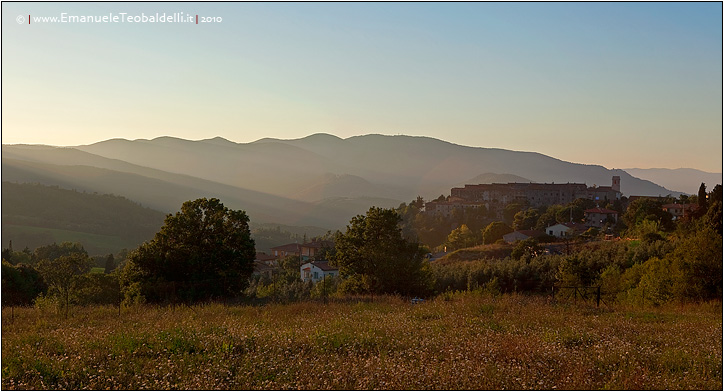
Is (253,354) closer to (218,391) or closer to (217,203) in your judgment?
(218,391)

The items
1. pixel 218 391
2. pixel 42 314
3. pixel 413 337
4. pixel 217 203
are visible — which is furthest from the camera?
pixel 217 203

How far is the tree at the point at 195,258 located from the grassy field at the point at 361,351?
6184mm

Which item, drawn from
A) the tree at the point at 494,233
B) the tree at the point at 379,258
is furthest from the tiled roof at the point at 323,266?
the tree at the point at 379,258

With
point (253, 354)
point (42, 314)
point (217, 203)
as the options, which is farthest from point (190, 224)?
point (253, 354)

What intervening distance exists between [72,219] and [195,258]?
117 meters

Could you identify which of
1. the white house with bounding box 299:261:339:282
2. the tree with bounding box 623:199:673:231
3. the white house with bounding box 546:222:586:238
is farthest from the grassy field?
the white house with bounding box 546:222:586:238

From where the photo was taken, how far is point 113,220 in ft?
415

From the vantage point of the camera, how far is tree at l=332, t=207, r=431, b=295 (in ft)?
78.9

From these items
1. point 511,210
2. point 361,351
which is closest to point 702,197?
point 511,210

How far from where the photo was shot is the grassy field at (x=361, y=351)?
7.49 m

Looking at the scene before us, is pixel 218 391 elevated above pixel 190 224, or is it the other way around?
pixel 190 224

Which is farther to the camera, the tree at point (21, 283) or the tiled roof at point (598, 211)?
the tiled roof at point (598, 211)

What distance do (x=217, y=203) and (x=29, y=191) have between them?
13057cm

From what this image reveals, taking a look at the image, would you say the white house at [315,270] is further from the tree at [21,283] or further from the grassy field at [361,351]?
the grassy field at [361,351]
